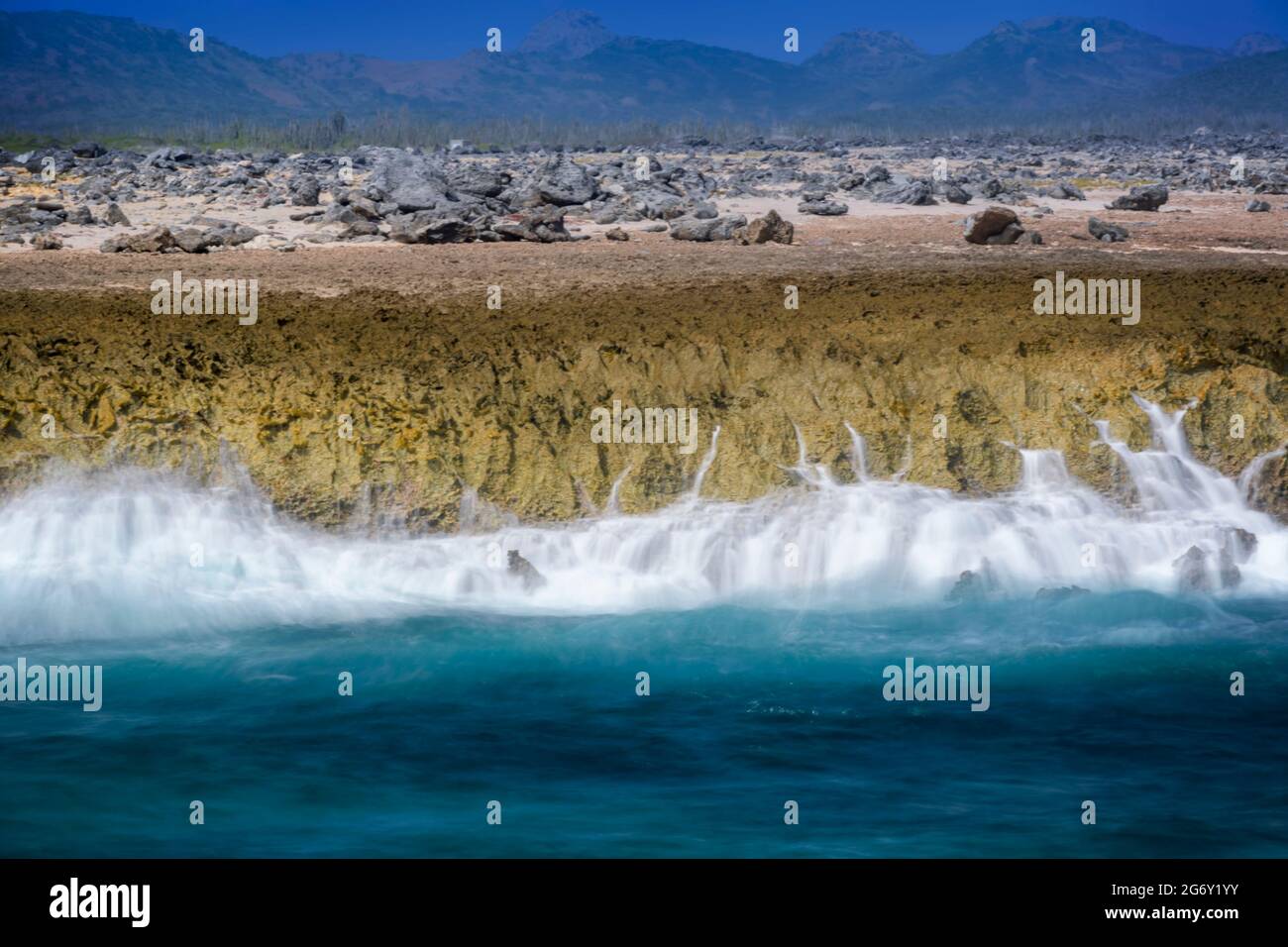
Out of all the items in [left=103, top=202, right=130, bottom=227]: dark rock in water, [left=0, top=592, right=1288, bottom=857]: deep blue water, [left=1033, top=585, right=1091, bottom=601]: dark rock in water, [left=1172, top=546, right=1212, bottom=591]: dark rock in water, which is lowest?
[left=0, top=592, right=1288, bottom=857]: deep blue water

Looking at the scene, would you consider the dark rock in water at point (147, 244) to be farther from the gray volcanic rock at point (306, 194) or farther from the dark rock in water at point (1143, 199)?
the dark rock in water at point (1143, 199)

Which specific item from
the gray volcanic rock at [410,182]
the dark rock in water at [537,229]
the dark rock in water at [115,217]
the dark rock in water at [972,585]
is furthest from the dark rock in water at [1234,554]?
the dark rock in water at [115,217]

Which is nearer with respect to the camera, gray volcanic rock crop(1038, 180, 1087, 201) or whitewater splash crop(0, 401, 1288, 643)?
whitewater splash crop(0, 401, 1288, 643)

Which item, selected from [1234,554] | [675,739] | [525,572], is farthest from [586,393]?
[1234,554]

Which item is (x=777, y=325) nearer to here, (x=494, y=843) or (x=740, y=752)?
(x=740, y=752)

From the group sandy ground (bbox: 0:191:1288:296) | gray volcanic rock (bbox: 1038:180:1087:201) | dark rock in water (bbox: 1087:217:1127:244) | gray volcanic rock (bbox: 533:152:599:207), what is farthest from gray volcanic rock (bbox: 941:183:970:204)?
gray volcanic rock (bbox: 533:152:599:207)

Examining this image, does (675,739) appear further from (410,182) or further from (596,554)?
(410,182)

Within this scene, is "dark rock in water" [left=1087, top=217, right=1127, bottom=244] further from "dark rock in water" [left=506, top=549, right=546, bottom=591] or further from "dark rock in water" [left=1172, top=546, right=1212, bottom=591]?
"dark rock in water" [left=506, top=549, right=546, bottom=591]

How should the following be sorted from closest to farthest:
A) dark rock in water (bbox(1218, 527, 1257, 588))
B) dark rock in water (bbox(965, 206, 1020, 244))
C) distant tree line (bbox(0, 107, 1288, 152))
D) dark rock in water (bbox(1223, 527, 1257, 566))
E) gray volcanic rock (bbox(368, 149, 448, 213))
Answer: dark rock in water (bbox(1218, 527, 1257, 588)) → dark rock in water (bbox(1223, 527, 1257, 566)) → dark rock in water (bbox(965, 206, 1020, 244)) → gray volcanic rock (bbox(368, 149, 448, 213)) → distant tree line (bbox(0, 107, 1288, 152))
